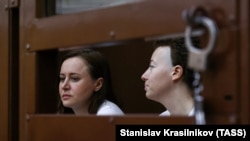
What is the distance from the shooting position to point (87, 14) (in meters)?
1.49

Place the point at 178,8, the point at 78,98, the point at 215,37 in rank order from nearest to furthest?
the point at 215,37, the point at 178,8, the point at 78,98

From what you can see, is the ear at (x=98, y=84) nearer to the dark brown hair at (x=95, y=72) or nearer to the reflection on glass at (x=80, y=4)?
the dark brown hair at (x=95, y=72)

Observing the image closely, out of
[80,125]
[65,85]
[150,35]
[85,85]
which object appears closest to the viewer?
[150,35]

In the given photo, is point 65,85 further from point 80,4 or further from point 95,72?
point 80,4

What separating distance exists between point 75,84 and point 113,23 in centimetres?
52

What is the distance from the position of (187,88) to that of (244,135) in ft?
1.70

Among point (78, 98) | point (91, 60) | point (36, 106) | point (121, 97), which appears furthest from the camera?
point (121, 97)

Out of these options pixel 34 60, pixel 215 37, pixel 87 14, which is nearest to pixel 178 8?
pixel 215 37

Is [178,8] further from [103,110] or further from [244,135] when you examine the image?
[103,110]

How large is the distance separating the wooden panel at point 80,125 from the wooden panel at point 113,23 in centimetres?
22

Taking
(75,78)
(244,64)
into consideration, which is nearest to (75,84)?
(75,78)

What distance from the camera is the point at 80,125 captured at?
1.48 m

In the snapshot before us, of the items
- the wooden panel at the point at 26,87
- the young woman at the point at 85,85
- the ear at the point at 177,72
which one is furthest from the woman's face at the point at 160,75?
the wooden panel at the point at 26,87

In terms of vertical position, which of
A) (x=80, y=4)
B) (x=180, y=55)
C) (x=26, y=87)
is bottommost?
(x=26, y=87)
